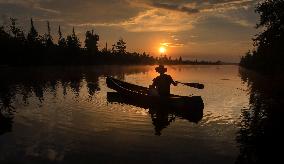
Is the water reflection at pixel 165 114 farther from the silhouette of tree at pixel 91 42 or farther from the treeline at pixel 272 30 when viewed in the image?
the silhouette of tree at pixel 91 42

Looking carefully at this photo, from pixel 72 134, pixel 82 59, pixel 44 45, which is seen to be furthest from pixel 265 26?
pixel 82 59

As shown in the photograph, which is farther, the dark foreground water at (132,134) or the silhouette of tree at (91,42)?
the silhouette of tree at (91,42)

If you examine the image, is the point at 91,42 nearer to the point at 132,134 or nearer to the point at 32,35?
the point at 32,35

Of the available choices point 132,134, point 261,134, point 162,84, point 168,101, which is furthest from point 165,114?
point 261,134

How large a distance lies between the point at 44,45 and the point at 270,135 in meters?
97.2

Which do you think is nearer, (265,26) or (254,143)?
(254,143)

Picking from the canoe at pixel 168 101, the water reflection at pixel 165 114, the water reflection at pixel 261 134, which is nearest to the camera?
the water reflection at pixel 261 134

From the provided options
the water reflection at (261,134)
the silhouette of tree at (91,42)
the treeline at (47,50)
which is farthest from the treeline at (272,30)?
the silhouette of tree at (91,42)

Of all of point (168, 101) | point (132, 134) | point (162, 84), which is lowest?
point (132, 134)

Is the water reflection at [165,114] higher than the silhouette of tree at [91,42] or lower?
lower

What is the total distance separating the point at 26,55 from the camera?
91.5 metres

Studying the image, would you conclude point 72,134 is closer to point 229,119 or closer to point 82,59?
point 229,119

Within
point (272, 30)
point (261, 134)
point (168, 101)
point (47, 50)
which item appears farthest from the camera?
point (47, 50)

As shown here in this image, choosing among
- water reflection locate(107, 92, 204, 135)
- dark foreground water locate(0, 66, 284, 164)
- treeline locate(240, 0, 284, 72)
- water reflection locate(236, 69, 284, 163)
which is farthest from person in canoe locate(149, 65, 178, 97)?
treeline locate(240, 0, 284, 72)
